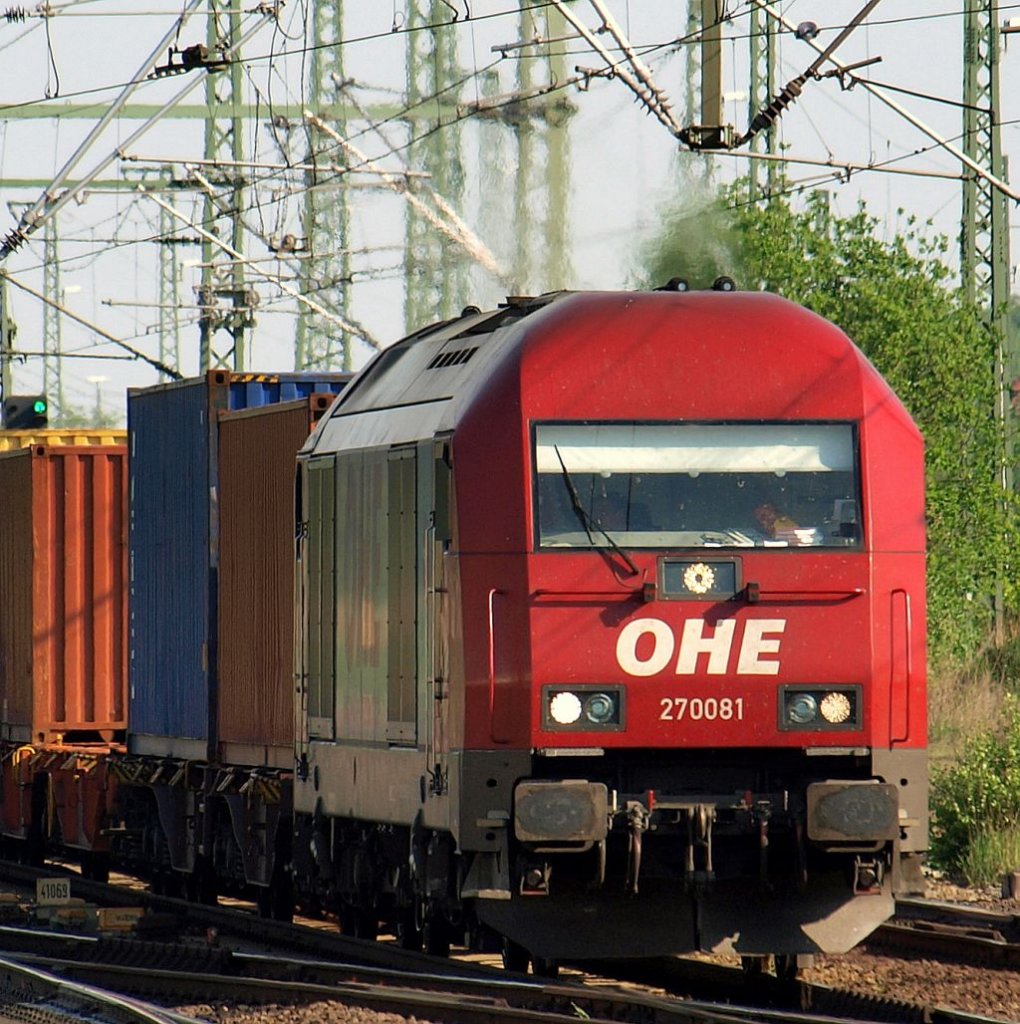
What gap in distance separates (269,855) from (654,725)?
6167mm

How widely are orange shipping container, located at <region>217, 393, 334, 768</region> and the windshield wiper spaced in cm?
428

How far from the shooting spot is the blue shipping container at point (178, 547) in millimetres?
18375

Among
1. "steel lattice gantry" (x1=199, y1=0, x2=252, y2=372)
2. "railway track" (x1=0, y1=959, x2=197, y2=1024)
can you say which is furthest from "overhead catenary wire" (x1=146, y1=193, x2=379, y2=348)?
"railway track" (x1=0, y1=959, x2=197, y2=1024)

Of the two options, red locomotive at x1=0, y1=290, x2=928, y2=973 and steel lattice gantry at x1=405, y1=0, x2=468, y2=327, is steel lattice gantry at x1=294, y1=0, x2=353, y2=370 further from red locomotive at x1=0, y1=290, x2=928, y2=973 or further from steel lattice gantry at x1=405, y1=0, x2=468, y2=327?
red locomotive at x1=0, y1=290, x2=928, y2=973

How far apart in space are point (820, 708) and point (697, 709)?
59cm

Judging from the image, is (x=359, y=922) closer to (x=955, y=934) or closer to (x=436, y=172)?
(x=955, y=934)

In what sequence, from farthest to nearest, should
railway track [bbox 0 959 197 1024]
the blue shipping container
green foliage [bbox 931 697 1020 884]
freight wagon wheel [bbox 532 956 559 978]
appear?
1. green foliage [bbox 931 697 1020 884]
2. the blue shipping container
3. freight wagon wheel [bbox 532 956 559 978]
4. railway track [bbox 0 959 197 1024]

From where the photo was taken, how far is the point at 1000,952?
13.4 metres

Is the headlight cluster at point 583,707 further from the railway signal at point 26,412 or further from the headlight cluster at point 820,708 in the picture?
the railway signal at point 26,412

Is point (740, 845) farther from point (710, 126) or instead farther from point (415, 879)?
point (710, 126)

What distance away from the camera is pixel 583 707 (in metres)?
11.6

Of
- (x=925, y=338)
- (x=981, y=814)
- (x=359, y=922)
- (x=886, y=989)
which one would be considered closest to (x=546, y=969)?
(x=886, y=989)

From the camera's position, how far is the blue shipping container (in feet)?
60.3

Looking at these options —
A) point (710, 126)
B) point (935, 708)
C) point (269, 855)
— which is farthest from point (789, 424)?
point (935, 708)
